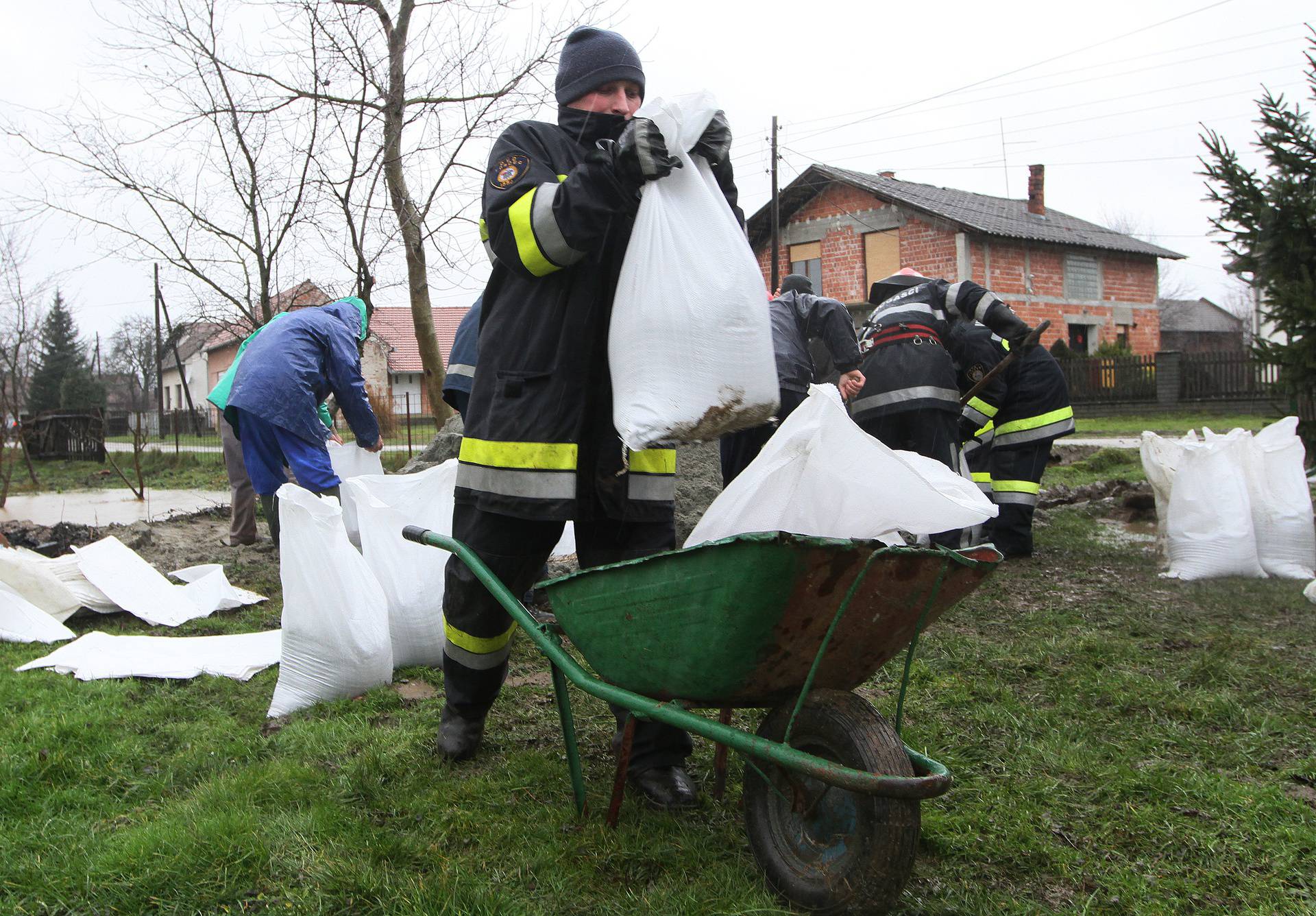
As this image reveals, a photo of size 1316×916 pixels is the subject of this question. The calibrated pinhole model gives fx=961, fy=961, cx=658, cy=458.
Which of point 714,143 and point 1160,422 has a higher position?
point 714,143

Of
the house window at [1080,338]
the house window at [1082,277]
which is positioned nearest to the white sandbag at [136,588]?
the house window at [1082,277]

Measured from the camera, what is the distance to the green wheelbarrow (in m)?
1.65

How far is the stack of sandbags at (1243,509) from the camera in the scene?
4.80 meters

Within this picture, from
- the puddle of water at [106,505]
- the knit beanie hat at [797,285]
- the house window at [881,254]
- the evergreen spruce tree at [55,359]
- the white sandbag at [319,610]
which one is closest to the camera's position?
the white sandbag at [319,610]

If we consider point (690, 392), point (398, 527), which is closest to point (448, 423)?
point (398, 527)

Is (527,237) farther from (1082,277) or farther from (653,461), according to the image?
(1082,277)

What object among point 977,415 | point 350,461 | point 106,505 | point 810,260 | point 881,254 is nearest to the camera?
point 350,461

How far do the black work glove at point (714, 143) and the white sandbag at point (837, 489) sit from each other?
613mm

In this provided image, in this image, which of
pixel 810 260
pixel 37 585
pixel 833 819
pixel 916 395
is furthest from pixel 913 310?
pixel 810 260

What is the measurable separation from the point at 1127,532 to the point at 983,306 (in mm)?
2588

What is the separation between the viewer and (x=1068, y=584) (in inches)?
193

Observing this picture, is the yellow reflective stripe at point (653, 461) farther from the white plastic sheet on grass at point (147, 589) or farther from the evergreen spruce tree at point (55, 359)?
the evergreen spruce tree at point (55, 359)

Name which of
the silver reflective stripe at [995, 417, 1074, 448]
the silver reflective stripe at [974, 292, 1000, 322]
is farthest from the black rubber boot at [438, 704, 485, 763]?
the silver reflective stripe at [995, 417, 1074, 448]

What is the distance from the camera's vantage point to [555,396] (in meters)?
2.29
